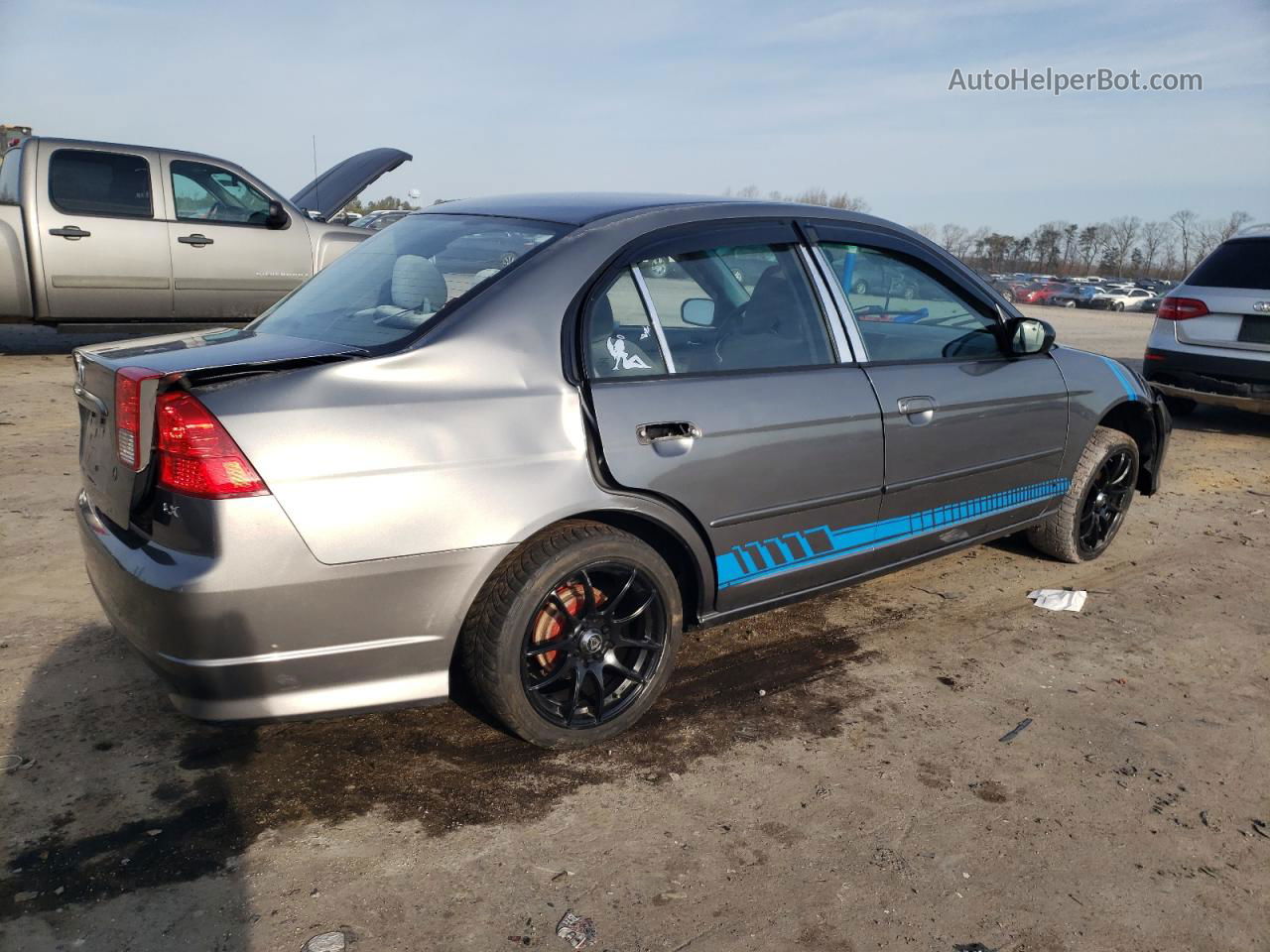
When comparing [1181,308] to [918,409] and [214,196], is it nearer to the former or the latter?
[918,409]

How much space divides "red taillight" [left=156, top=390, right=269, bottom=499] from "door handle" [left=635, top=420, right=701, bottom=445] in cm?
105

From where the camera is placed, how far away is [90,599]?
3.99 metres

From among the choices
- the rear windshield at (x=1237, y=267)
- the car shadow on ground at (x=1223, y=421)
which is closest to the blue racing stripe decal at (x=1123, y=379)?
the rear windshield at (x=1237, y=267)

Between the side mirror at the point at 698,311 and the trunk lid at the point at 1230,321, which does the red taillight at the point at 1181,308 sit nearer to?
the trunk lid at the point at 1230,321

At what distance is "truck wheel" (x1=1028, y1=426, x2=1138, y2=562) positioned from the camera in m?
4.75

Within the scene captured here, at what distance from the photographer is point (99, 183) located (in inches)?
354

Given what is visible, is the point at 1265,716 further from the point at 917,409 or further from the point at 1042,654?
the point at 917,409

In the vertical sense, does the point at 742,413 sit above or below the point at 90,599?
above

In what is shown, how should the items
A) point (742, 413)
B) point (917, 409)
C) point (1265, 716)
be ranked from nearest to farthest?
1. point (742, 413)
2. point (1265, 716)
3. point (917, 409)

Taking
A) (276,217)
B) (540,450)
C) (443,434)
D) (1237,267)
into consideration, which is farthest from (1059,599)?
(276,217)

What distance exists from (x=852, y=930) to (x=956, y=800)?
A: 70 centimetres

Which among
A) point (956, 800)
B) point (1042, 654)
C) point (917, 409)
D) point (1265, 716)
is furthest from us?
point (1042, 654)

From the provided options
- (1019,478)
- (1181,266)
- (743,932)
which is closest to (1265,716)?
(1019,478)

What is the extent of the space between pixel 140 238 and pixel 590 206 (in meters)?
7.27
